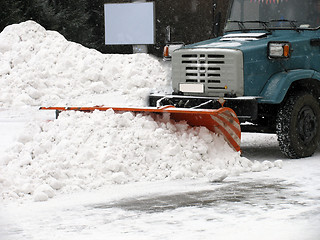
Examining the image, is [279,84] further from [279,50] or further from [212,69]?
[212,69]

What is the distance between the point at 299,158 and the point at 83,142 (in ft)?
9.74

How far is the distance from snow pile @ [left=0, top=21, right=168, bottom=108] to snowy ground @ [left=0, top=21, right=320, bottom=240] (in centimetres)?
529

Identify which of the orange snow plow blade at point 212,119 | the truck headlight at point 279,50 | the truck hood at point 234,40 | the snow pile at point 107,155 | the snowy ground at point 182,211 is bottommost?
the snowy ground at point 182,211

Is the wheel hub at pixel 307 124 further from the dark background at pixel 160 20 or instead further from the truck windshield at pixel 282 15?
the dark background at pixel 160 20

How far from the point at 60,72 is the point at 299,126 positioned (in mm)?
9641

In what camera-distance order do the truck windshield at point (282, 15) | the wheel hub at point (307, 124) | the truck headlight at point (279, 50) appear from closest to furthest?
1. the truck headlight at point (279, 50)
2. the wheel hub at point (307, 124)
3. the truck windshield at point (282, 15)

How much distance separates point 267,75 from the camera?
9609 millimetres

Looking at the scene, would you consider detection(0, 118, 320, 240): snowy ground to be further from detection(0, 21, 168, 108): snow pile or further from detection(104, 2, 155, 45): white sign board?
detection(104, 2, 155, 45): white sign board

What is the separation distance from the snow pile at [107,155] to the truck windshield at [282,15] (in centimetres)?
204

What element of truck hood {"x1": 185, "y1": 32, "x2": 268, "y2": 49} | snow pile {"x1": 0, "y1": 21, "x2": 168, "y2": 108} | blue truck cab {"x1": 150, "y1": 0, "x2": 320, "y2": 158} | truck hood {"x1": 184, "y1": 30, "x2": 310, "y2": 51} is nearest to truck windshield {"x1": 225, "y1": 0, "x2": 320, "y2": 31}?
blue truck cab {"x1": 150, "y1": 0, "x2": 320, "y2": 158}

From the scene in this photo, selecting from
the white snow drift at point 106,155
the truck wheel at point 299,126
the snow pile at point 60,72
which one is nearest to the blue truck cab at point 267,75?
the truck wheel at point 299,126

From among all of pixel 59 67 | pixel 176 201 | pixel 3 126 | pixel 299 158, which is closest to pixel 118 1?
pixel 59 67

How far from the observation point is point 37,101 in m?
16.9

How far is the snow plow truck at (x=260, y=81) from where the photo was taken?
30.5 feet
